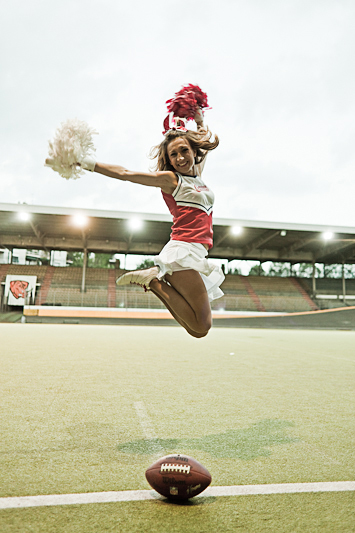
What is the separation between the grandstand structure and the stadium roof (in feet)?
0.18

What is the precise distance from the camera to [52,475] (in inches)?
102

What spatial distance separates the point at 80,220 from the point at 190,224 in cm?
2664

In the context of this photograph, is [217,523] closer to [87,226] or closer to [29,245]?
[87,226]

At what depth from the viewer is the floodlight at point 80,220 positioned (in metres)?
27.9

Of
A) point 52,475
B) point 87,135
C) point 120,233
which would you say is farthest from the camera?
point 120,233

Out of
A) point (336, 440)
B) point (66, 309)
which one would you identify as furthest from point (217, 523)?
point (66, 309)

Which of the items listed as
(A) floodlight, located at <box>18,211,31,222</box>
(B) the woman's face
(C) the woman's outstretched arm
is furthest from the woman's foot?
(A) floodlight, located at <box>18,211,31,222</box>

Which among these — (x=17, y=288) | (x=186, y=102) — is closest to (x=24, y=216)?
(x=17, y=288)

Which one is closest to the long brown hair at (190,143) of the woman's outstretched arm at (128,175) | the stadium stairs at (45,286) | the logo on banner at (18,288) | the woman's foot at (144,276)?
the woman's outstretched arm at (128,175)

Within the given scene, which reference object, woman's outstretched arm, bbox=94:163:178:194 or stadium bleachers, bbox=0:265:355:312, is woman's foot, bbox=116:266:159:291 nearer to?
woman's outstretched arm, bbox=94:163:178:194

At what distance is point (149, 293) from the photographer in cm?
3144

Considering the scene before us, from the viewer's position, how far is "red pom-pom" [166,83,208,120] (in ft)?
12.6

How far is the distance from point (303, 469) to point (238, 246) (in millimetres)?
35918

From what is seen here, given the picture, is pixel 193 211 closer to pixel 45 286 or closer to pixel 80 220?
pixel 80 220
